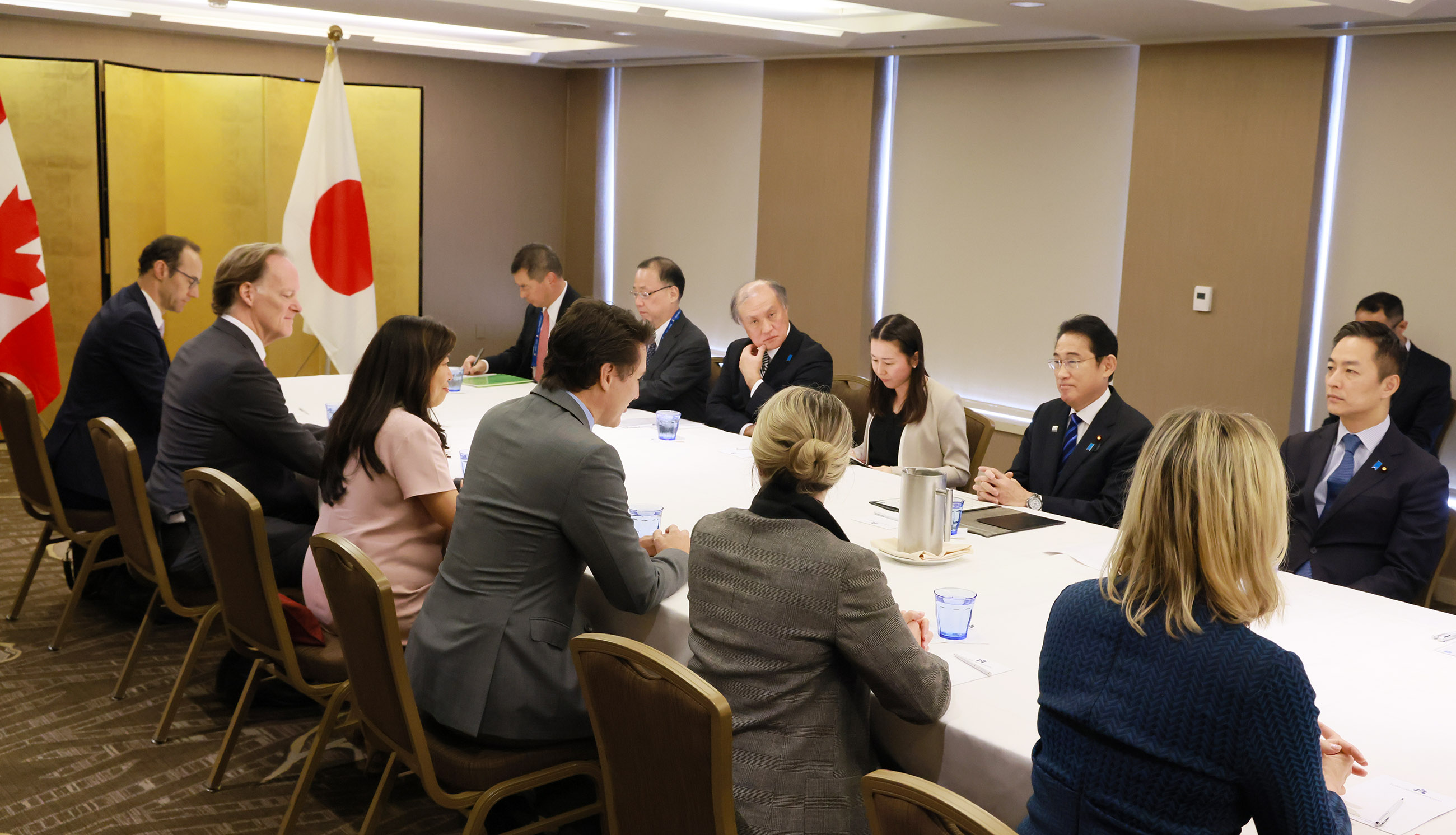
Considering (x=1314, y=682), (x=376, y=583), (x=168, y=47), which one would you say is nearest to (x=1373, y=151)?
(x=1314, y=682)

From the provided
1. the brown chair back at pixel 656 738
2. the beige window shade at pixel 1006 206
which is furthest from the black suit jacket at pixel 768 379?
the brown chair back at pixel 656 738

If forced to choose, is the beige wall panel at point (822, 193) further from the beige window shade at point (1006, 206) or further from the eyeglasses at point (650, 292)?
the eyeglasses at point (650, 292)

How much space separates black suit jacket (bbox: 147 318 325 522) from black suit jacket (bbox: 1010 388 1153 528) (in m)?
2.32

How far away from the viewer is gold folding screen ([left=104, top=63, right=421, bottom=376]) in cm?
702

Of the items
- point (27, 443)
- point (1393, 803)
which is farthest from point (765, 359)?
point (1393, 803)

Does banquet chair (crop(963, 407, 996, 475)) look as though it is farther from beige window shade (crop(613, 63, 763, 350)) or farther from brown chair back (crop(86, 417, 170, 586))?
beige window shade (crop(613, 63, 763, 350))

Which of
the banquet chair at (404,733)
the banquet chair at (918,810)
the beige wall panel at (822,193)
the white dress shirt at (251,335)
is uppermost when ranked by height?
the beige wall panel at (822,193)

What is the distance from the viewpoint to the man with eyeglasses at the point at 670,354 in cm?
547

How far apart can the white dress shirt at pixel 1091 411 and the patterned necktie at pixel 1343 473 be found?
2.21 ft

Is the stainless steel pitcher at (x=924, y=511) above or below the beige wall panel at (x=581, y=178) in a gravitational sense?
below

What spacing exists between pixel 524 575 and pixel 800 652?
2.41 ft

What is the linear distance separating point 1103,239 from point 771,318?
2.40 metres

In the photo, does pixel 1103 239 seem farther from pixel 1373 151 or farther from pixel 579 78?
pixel 579 78

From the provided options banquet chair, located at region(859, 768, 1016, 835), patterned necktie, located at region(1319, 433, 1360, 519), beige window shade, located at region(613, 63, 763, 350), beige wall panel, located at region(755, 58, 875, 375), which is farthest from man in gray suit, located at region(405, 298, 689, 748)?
beige window shade, located at region(613, 63, 763, 350)
